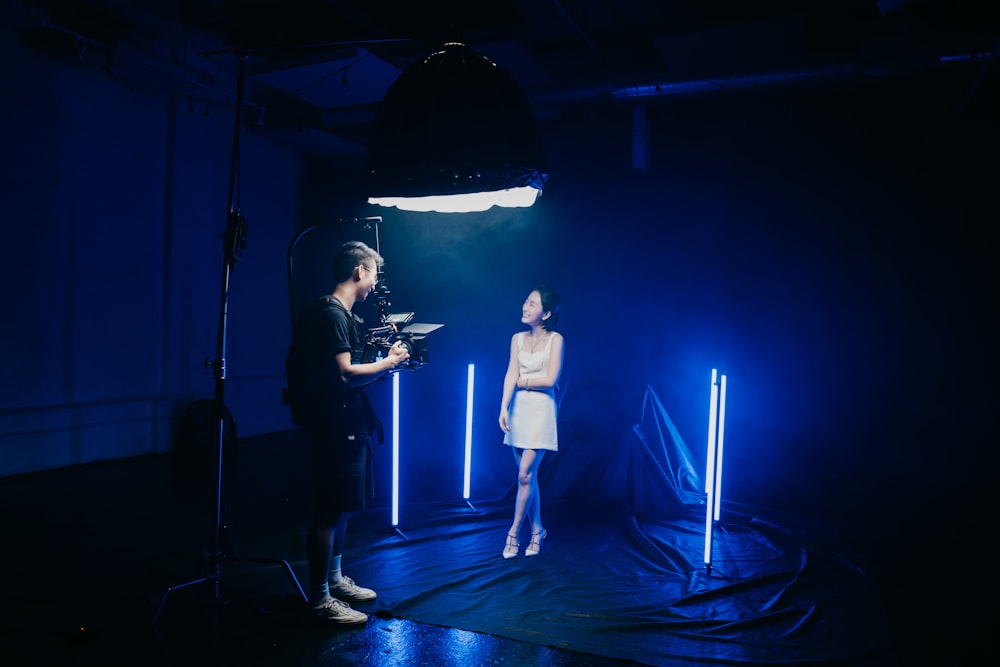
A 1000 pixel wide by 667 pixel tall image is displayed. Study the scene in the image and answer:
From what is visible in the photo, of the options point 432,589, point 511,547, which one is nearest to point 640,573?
point 511,547

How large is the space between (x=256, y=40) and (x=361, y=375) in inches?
179

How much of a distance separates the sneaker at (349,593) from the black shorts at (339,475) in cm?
54

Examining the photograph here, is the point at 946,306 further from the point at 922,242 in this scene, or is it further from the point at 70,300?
the point at 70,300

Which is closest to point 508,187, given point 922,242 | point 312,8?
point 312,8

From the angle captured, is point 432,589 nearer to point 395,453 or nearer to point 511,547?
point 511,547

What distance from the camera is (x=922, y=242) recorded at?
5953 millimetres

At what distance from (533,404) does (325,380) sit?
1.65 meters

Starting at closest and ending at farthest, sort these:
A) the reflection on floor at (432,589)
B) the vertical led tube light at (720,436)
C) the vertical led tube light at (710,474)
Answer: the reflection on floor at (432,589), the vertical led tube light at (710,474), the vertical led tube light at (720,436)

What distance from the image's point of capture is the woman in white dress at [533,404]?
4281 millimetres

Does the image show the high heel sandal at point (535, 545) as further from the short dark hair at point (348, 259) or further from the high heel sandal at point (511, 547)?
the short dark hair at point (348, 259)

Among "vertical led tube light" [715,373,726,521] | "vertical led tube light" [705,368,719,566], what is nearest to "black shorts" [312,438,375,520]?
"vertical led tube light" [705,368,719,566]

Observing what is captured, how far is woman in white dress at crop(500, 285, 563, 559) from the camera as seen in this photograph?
14.0 feet

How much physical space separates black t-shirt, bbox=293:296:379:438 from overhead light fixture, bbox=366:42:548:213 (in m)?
0.81

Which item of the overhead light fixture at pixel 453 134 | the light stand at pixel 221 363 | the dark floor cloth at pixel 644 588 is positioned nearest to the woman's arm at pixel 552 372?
the dark floor cloth at pixel 644 588
